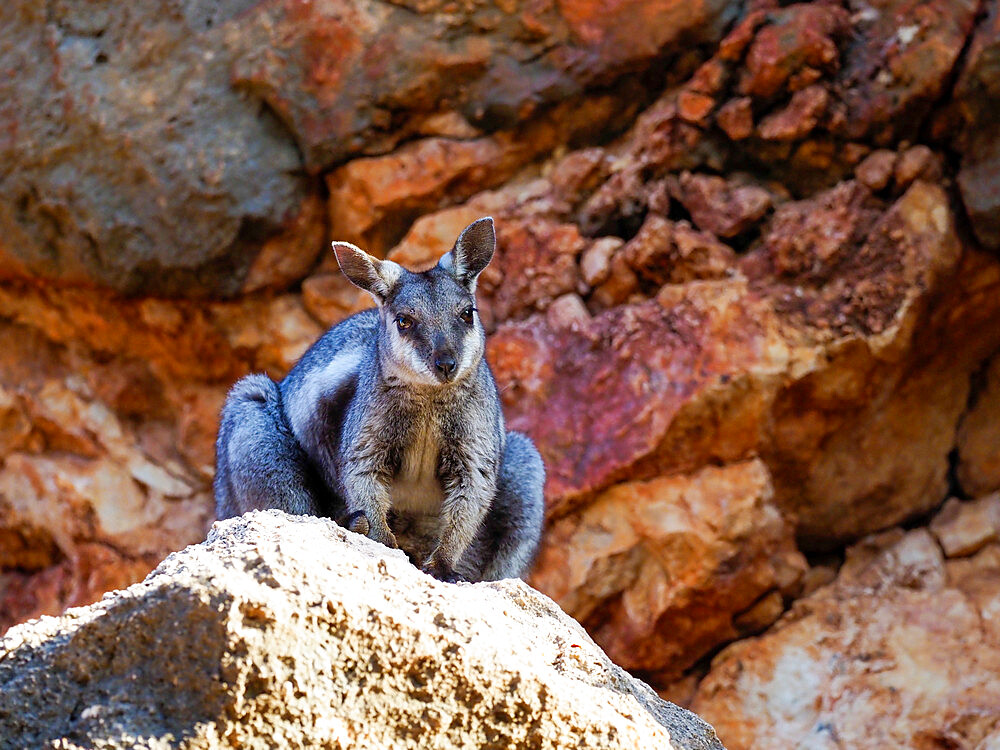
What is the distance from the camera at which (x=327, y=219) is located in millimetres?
8203

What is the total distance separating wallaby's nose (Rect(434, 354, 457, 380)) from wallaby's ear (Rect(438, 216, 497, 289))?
0.60 m

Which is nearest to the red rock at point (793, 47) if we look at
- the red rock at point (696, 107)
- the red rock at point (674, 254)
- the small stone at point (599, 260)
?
the red rock at point (696, 107)

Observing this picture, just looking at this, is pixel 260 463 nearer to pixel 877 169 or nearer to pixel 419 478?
pixel 419 478

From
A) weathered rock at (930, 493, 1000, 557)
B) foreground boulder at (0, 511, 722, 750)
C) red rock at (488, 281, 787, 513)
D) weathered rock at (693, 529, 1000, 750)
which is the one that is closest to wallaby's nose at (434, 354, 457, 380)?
foreground boulder at (0, 511, 722, 750)

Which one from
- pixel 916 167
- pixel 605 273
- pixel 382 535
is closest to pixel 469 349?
pixel 382 535

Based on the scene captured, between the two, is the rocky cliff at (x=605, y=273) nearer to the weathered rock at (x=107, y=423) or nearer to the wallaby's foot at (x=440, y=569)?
the weathered rock at (x=107, y=423)

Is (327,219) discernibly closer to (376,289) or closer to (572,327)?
(572,327)

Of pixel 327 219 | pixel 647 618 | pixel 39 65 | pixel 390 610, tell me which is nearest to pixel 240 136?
pixel 327 219

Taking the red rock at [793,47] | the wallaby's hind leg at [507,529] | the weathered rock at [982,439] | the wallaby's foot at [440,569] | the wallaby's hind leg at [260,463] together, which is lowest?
the weathered rock at [982,439]

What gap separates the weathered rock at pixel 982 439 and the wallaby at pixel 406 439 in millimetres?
3394

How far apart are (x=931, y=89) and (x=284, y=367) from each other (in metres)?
4.72

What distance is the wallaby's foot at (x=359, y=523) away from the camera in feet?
14.3

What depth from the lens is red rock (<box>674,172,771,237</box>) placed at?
724 centimetres

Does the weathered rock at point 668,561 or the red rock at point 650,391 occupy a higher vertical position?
the red rock at point 650,391
